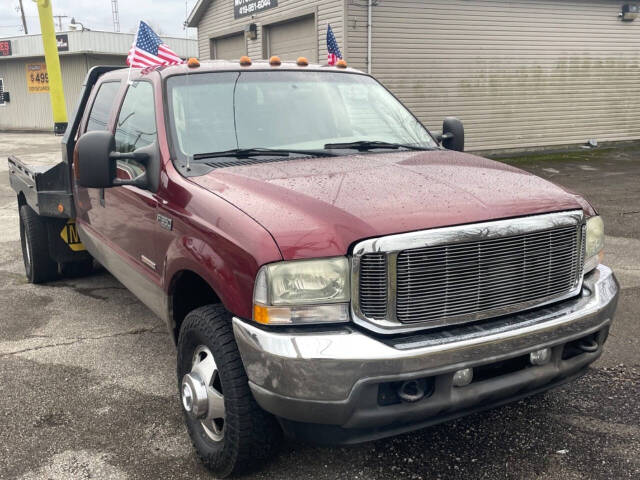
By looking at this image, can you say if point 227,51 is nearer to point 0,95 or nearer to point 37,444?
point 37,444

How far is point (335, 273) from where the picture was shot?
94.7 inches

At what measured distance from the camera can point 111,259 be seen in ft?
14.1

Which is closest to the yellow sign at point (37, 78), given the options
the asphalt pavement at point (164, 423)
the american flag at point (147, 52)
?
the asphalt pavement at point (164, 423)

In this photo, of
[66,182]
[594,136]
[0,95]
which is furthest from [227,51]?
[0,95]

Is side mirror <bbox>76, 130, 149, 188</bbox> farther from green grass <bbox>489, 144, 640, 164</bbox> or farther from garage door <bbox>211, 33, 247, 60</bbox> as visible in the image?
garage door <bbox>211, 33, 247, 60</bbox>

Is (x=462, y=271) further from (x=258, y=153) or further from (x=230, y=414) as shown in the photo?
(x=258, y=153)

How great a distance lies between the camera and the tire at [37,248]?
222 inches

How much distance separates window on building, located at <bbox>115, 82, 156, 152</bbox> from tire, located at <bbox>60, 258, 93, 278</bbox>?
2.37 m

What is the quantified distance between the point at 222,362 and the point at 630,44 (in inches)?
672

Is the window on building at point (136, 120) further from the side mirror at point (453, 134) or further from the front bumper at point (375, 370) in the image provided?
the side mirror at point (453, 134)

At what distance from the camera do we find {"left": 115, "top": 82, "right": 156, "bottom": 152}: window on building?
3672mm

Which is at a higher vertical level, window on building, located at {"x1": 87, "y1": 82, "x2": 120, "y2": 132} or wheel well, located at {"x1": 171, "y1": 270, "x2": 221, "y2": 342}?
window on building, located at {"x1": 87, "y1": 82, "x2": 120, "y2": 132}

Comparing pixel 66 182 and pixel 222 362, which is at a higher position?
pixel 66 182

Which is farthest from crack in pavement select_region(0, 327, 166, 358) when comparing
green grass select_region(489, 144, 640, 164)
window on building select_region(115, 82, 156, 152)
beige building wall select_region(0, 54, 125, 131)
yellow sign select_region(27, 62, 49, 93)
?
yellow sign select_region(27, 62, 49, 93)
